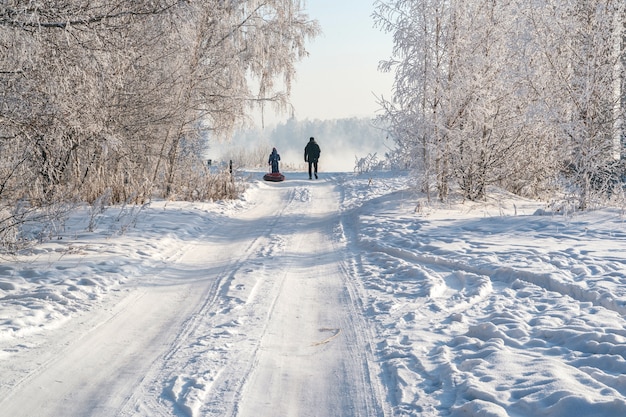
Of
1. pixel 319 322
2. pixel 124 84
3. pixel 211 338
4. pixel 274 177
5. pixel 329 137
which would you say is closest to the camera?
pixel 211 338

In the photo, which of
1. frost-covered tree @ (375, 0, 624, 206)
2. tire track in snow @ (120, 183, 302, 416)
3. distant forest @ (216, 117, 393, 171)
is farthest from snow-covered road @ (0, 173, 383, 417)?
distant forest @ (216, 117, 393, 171)

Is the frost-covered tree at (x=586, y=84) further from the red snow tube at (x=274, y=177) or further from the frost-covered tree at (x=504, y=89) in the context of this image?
the red snow tube at (x=274, y=177)

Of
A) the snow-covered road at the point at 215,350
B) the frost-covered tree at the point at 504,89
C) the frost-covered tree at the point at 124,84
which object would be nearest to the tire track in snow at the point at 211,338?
the snow-covered road at the point at 215,350

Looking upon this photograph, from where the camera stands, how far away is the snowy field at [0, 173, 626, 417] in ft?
13.3

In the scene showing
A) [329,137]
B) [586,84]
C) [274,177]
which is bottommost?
[274,177]

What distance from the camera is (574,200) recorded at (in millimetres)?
12320

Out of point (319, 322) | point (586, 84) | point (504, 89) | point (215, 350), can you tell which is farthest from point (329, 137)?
point (215, 350)

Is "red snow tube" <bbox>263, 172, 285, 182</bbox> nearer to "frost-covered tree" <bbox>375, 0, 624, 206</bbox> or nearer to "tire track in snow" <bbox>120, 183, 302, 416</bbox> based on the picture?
"frost-covered tree" <bbox>375, 0, 624, 206</bbox>

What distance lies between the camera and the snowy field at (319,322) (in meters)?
4.06

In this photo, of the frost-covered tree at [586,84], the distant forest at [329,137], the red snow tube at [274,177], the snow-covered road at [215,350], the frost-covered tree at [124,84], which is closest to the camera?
the snow-covered road at [215,350]

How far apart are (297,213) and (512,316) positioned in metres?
9.46

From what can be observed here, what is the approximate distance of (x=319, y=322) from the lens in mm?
6027

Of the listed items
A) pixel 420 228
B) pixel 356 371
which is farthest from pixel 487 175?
pixel 356 371

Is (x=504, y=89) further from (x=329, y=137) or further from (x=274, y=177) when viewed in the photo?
(x=329, y=137)
